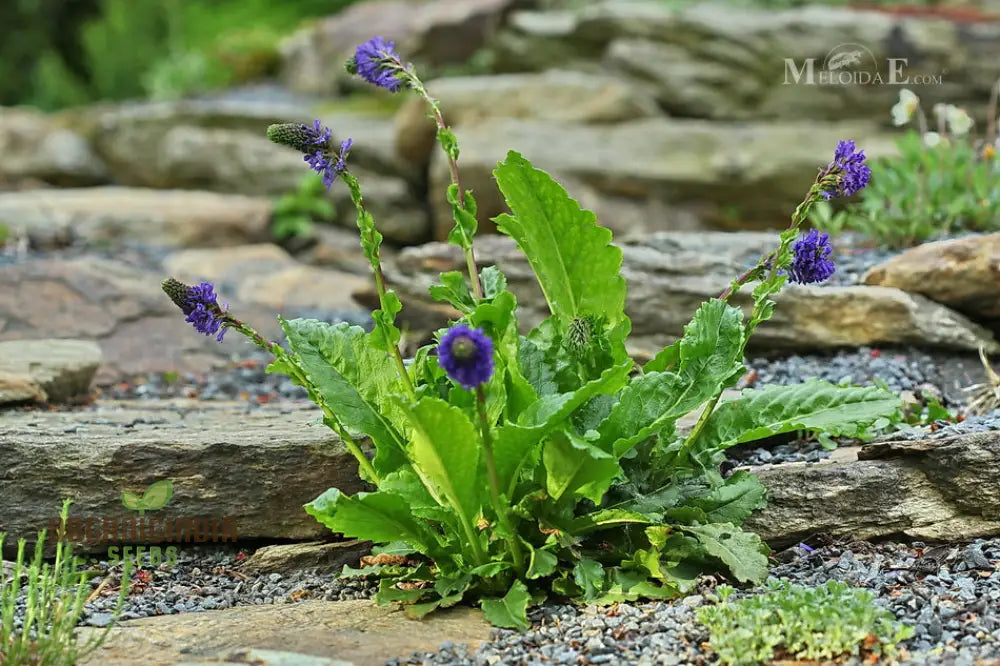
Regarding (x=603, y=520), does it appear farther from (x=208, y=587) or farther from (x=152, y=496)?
(x=152, y=496)

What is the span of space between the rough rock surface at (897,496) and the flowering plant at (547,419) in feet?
0.55

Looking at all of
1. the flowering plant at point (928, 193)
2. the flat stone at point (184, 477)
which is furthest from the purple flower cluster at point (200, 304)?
the flowering plant at point (928, 193)

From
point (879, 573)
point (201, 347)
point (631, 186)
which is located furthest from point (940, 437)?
point (631, 186)

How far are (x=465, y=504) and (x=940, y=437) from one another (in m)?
1.56

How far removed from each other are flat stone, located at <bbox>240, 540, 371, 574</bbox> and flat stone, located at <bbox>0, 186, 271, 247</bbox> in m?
5.10

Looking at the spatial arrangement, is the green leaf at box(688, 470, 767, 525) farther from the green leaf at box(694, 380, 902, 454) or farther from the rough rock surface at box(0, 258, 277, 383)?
the rough rock surface at box(0, 258, 277, 383)

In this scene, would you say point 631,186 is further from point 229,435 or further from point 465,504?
point 465,504

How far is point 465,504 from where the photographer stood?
2.78 m

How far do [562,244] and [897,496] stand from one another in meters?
1.29

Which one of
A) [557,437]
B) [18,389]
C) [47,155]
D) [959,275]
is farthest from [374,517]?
[47,155]

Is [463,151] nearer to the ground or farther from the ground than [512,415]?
farther from the ground

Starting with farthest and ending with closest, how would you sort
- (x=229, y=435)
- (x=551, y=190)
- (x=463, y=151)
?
1. (x=463, y=151)
2. (x=229, y=435)
3. (x=551, y=190)

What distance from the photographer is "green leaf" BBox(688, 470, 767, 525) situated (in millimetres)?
3047

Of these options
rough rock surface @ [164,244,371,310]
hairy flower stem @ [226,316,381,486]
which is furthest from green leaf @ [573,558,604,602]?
rough rock surface @ [164,244,371,310]
